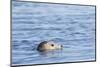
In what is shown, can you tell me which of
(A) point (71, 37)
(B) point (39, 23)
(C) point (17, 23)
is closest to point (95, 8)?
Result: (A) point (71, 37)

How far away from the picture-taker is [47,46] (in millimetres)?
2623

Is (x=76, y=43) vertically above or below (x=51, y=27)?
below

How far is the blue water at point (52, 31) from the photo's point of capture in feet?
8.22

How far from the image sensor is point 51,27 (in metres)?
2.64

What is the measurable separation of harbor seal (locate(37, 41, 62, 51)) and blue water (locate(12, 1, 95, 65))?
33 millimetres

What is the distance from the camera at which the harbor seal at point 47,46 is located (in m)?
2.59

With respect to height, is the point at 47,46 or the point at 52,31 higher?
the point at 52,31

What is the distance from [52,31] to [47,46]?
17 centimetres

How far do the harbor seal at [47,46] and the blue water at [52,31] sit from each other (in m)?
0.03

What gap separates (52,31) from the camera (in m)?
2.65

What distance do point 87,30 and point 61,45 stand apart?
37 cm

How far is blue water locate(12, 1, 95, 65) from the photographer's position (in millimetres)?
2506

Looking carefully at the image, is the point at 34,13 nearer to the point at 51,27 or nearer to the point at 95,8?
the point at 51,27

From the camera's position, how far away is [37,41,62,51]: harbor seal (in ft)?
8.50
